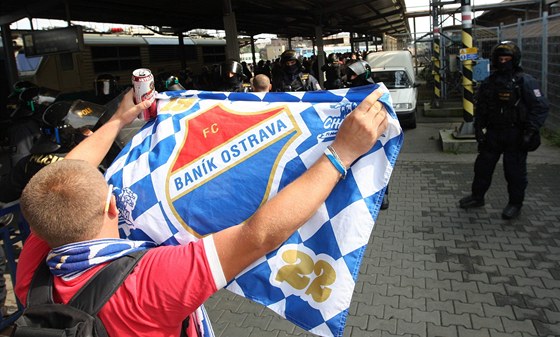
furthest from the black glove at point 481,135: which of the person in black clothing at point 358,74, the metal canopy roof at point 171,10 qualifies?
the metal canopy roof at point 171,10

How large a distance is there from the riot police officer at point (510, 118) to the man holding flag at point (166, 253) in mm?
4074

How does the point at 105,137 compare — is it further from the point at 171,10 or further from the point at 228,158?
the point at 171,10

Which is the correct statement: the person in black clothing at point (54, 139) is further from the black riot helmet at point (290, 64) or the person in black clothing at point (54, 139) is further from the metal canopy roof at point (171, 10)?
the metal canopy roof at point (171, 10)

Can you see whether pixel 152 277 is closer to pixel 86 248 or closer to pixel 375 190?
pixel 86 248

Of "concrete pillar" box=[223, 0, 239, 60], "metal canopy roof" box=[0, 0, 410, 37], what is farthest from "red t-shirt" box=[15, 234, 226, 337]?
"concrete pillar" box=[223, 0, 239, 60]

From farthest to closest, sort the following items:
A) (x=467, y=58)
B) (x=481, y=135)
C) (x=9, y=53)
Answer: (x=9, y=53), (x=467, y=58), (x=481, y=135)

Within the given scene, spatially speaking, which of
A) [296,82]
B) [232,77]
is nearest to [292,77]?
[296,82]

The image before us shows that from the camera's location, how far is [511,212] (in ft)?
16.3

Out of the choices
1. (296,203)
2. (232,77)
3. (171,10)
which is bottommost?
(296,203)

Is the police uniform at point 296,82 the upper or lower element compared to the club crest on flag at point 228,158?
upper

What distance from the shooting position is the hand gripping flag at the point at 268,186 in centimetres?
142

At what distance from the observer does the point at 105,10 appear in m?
14.4

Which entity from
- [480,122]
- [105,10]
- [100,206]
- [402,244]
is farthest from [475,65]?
[105,10]

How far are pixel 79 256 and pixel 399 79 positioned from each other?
12.3 m
